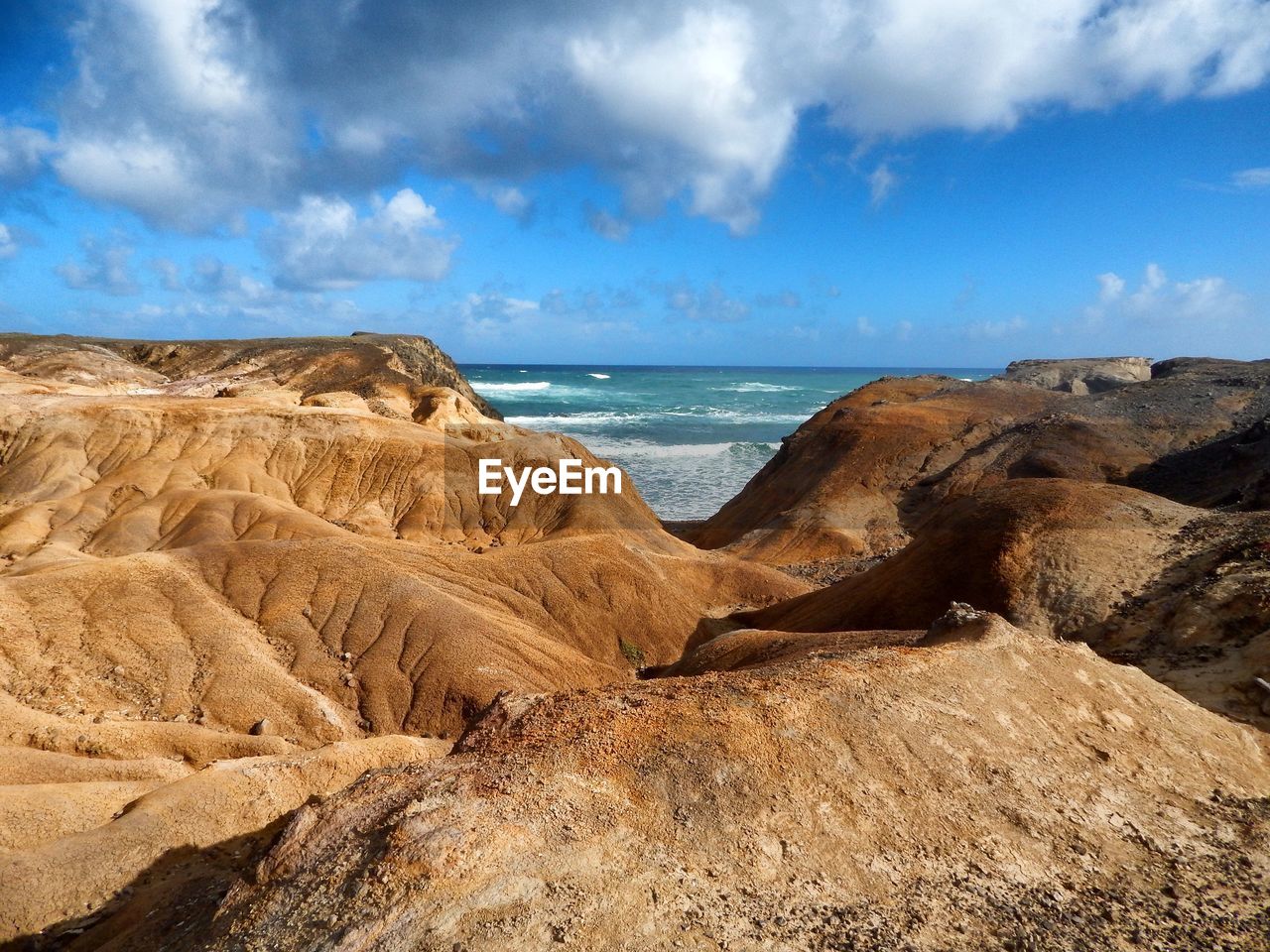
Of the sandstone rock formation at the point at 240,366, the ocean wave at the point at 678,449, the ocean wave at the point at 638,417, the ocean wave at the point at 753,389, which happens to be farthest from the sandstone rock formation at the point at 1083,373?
the ocean wave at the point at 753,389

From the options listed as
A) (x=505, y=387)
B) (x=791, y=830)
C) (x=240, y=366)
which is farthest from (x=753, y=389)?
(x=791, y=830)

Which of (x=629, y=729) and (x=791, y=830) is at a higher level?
(x=629, y=729)

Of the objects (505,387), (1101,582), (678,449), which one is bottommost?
(678,449)

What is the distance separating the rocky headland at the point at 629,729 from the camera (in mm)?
4734

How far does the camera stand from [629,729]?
20.2 feet

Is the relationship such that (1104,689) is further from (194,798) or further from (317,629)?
(317,629)

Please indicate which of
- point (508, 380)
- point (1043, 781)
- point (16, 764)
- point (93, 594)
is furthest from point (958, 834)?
point (508, 380)

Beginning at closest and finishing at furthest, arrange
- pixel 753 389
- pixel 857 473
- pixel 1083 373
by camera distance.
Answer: pixel 857 473 → pixel 1083 373 → pixel 753 389

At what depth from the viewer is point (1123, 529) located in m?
14.7

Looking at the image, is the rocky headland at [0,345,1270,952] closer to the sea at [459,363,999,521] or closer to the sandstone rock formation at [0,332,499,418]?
the sandstone rock formation at [0,332,499,418]

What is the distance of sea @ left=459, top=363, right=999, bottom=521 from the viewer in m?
50.8

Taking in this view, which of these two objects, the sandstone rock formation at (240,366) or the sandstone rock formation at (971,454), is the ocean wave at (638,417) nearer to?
the sandstone rock formation at (240,366)

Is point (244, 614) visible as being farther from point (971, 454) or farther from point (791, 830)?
point (971, 454)

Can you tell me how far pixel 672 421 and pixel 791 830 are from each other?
73756mm
